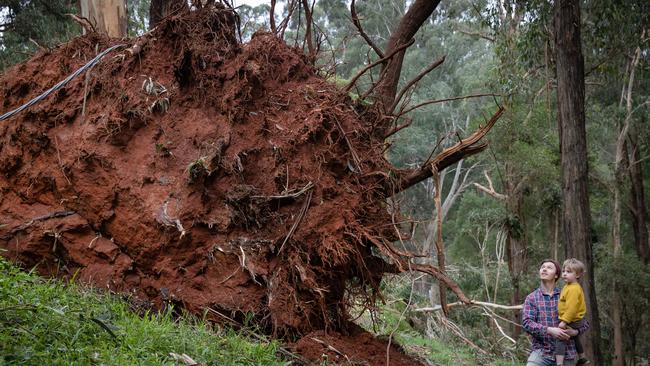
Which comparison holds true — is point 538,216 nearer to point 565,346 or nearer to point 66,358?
Answer: point 565,346

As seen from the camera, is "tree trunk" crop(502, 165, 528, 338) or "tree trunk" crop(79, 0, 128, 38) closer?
"tree trunk" crop(79, 0, 128, 38)

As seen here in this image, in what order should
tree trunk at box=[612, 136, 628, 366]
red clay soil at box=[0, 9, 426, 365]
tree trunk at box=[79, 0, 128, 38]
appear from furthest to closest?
tree trunk at box=[612, 136, 628, 366]
tree trunk at box=[79, 0, 128, 38]
red clay soil at box=[0, 9, 426, 365]

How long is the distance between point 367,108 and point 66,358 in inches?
151

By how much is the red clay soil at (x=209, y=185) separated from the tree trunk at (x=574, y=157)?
406 cm

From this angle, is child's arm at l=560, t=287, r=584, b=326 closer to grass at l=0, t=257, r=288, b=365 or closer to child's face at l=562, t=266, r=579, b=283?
child's face at l=562, t=266, r=579, b=283

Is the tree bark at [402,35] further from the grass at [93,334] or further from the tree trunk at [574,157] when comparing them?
the grass at [93,334]

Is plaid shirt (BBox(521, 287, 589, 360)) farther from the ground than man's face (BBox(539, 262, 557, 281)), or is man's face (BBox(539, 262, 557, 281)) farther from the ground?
man's face (BBox(539, 262, 557, 281))

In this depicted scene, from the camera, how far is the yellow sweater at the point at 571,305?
19.7ft

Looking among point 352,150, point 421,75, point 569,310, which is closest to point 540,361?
point 569,310

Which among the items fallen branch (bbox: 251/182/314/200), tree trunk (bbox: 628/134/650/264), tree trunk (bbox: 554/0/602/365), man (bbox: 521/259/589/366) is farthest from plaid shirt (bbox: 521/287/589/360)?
tree trunk (bbox: 628/134/650/264)

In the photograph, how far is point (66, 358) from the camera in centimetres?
403

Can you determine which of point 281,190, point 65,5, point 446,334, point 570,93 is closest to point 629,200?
point 446,334

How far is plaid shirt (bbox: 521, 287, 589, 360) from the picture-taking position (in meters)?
6.12

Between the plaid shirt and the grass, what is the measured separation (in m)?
2.39
